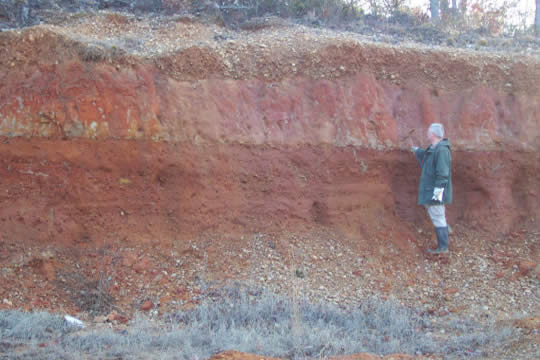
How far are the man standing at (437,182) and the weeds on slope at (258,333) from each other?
130 cm

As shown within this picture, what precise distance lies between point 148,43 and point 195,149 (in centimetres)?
190

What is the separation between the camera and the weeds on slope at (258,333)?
4.79 meters

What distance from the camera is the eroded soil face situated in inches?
256

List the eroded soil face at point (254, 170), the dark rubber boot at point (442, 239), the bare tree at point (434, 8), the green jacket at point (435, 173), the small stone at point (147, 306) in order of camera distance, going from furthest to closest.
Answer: the bare tree at point (434, 8) → the dark rubber boot at point (442, 239) → the green jacket at point (435, 173) → the eroded soil face at point (254, 170) → the small stone at point (147, 306)

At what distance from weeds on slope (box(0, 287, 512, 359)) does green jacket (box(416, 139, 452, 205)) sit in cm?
155

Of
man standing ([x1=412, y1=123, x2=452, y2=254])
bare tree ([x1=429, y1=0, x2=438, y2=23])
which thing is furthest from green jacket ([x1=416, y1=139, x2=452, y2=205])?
bare tree ([x1=429, y1=0, x2=438, y2=23])

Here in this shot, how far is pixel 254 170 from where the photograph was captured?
7102 mm

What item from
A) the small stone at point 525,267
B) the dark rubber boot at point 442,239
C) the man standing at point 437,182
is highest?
the man standing at point 437,182

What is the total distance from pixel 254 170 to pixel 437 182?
7.76 ft

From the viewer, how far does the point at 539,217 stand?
25.6 ft

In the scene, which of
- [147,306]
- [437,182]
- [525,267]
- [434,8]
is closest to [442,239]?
[437,182]

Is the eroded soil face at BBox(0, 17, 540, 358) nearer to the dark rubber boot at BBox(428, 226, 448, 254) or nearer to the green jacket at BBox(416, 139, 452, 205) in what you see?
the dark rubber boot at BBox(428, 226, 448, 254)

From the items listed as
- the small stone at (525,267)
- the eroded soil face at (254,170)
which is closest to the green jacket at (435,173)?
the eroded soil face at (254,170)

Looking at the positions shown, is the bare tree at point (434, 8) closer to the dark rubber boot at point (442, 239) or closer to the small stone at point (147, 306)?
the dark rubber boot at point (442, 239)
